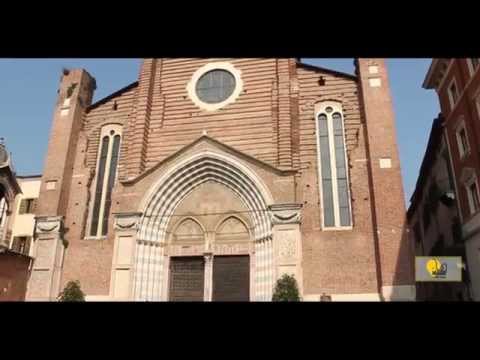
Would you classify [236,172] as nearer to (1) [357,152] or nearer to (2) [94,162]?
(1) [357,152]

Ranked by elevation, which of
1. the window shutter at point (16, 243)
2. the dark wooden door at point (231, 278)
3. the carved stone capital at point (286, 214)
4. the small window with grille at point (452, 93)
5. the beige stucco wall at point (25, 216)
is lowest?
the dark wooden door at point (231, 278)

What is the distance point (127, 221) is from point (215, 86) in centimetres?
670

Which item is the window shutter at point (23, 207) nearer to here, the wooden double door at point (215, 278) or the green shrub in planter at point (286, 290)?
the wooden double door at point (215, 278)

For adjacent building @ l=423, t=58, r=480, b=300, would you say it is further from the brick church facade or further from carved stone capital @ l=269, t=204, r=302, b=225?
carved stone capital @ l=269, t=204, r=302, b=225

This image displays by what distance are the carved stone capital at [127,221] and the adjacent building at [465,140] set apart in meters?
12.0

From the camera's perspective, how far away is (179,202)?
17.3m

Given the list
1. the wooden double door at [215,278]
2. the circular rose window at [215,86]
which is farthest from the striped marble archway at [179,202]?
the circular rose window at [215,86]

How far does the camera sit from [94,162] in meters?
18.6

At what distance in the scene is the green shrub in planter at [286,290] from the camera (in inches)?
547

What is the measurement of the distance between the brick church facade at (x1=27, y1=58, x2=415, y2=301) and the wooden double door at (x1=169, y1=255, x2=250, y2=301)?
4 cm

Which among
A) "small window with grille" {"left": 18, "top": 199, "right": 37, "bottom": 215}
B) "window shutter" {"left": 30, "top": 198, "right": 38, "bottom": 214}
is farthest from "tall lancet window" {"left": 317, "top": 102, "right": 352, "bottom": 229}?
"small window with grille" {"left": 18, "top": 199, "right": 37, "bottom": 215}

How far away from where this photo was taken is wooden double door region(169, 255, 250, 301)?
15867 millimetres
